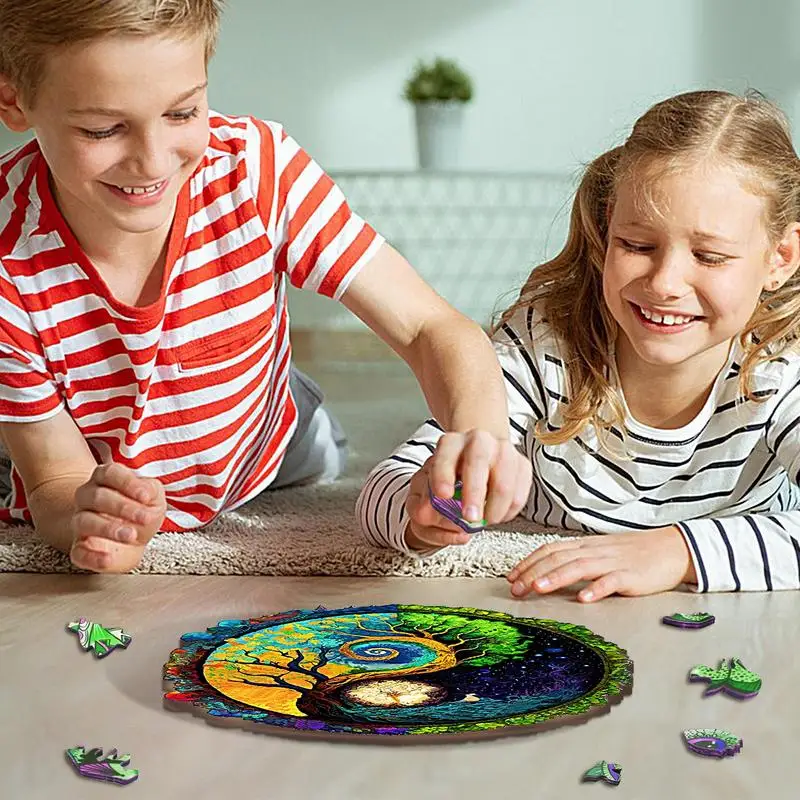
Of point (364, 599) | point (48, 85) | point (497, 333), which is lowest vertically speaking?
point (364, 599)

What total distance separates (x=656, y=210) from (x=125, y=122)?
46cm

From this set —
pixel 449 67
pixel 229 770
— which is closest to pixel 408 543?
pixel 229 770

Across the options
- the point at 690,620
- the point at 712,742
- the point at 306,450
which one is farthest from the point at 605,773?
the point at 306,450

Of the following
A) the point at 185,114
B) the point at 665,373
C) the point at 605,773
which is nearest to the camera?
the point at 605,773

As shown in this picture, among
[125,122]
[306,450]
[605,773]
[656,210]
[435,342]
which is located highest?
[125,122]

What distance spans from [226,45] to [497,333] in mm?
2612

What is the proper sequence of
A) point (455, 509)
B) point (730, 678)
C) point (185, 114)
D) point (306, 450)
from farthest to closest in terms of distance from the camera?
1. point (306, 450)
2. point (185, 114)
3. point (455, 509)
4. point (730, 678)

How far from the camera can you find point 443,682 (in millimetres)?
771

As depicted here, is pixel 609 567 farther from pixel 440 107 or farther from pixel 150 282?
pixel 440 107

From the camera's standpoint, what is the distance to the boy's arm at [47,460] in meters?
1.11

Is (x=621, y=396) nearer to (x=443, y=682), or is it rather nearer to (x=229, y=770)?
(x=443, y=682)

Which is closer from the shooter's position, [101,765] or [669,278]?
[101,765]

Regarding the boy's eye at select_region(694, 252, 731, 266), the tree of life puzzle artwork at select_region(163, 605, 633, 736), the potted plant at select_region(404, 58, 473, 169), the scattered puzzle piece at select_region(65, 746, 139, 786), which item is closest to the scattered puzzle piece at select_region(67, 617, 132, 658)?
the tree of life puzzle artwork at select_region(163, 605, 633, 736)

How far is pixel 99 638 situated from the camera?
0.87m
